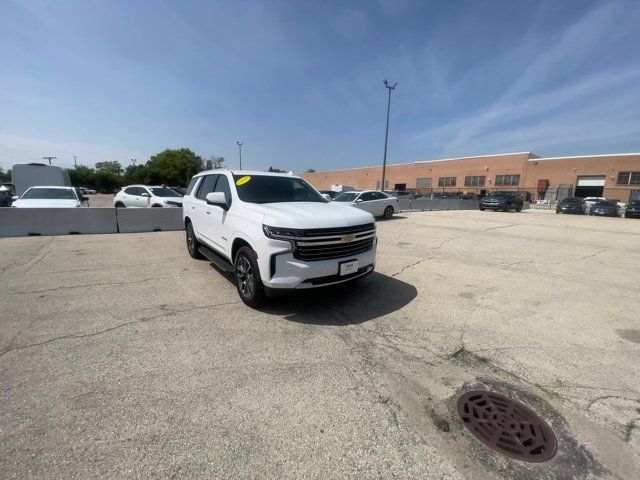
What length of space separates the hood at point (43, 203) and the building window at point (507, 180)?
171 ft

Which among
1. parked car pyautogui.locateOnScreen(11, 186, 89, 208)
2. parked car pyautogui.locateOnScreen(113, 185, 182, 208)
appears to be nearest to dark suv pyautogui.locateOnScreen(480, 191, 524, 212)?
parked car pyautogui.locateOnScreen(113, 185, 182, 208)

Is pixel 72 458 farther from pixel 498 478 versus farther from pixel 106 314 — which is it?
pixel 498 478

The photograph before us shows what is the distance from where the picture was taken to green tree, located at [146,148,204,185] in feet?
207

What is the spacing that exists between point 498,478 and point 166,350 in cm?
302

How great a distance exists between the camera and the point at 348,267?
3.97 metres

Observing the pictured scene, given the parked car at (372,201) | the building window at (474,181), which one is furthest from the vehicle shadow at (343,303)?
the building window at (474,181)

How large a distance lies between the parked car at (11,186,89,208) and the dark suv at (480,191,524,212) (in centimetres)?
2694

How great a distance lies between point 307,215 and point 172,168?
68.6 meters

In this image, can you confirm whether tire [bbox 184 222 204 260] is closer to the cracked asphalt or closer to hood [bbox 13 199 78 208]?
the cracked asphalt

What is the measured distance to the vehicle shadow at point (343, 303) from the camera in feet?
13.0

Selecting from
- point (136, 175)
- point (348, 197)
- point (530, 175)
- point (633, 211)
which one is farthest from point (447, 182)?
point (136, 175)

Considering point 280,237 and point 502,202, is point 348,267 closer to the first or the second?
point 280,237

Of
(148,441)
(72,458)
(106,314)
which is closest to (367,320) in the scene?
(148,441)

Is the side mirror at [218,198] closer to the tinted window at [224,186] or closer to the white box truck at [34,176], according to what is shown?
the tinted window at [224,186]
